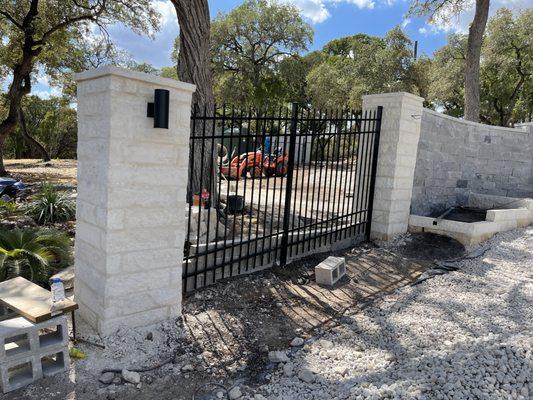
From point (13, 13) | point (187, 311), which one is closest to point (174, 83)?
point (187, 311)

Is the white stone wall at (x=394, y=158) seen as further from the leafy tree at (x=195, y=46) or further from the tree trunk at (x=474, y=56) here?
the tree trunk at (x=474, y=56)

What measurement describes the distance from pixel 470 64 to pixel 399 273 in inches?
332

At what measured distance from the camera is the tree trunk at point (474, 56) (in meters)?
10.8

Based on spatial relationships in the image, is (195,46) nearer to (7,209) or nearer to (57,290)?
(7,209)

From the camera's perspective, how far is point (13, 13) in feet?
36.8

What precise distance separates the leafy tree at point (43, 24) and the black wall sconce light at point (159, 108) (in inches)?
390

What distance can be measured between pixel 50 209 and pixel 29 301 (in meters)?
3.79

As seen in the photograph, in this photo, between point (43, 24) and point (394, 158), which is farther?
point (43, 24)

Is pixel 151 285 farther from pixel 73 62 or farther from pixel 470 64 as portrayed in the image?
pixel 73 62

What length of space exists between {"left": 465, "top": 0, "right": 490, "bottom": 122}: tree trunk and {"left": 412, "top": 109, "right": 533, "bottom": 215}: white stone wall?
199 centimetres

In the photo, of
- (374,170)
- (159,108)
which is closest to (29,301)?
(159,108)

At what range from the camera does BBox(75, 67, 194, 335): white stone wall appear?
2824 millimetres

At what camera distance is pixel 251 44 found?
65.9 ft

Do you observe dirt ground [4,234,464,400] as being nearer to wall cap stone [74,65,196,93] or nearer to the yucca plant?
wall cap stone [74,65,196,93]
